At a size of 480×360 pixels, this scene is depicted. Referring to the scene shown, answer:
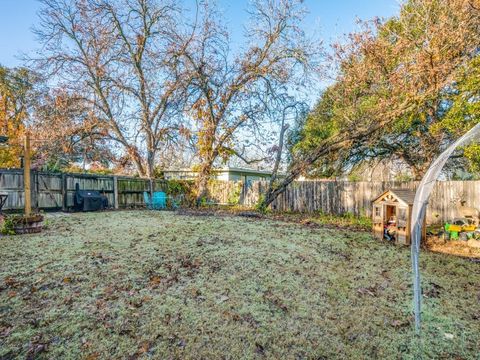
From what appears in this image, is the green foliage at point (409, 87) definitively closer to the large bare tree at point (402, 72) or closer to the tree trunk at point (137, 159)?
the large bare tree at point (402, 72)

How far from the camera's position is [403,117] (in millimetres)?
7980

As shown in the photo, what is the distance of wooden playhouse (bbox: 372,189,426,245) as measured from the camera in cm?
478

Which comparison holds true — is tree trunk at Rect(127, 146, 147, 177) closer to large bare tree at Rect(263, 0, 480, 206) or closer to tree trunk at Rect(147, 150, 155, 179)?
tree trunk at Rect(147, 150, 155, 179)

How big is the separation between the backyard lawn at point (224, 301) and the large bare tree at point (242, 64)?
7.41 metres

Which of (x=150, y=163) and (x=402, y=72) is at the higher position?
(x=402, y=72)

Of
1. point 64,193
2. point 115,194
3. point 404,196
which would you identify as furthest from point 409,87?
point 64,193

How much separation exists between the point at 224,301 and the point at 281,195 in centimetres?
803

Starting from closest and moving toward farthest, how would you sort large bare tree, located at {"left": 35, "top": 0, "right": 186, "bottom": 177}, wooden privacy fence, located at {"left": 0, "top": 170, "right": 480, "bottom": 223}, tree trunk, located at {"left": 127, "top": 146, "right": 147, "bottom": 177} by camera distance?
wooden privacy fence, located at {"left": 0, "top": 170, "right": 480, "bottom": 223} < large bare tree, located at {"left": 35, "top": 0, "right": 186, "bottom": 177} < tree trunk, located at {"left": 127, "top": 146, "right": 147, "bottom": 177}

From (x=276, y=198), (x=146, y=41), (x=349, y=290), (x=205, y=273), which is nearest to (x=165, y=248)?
(x=205, y=273)

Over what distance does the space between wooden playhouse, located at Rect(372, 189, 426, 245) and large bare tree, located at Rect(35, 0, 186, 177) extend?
8260 mm

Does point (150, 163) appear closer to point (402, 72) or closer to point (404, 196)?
point (402, 72)

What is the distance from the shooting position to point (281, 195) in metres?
10.4

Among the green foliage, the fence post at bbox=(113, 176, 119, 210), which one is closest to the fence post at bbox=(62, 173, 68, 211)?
the fence post at bbox=(113, 176, 119, 210)

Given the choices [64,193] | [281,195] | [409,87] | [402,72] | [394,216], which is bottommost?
[394,216]
